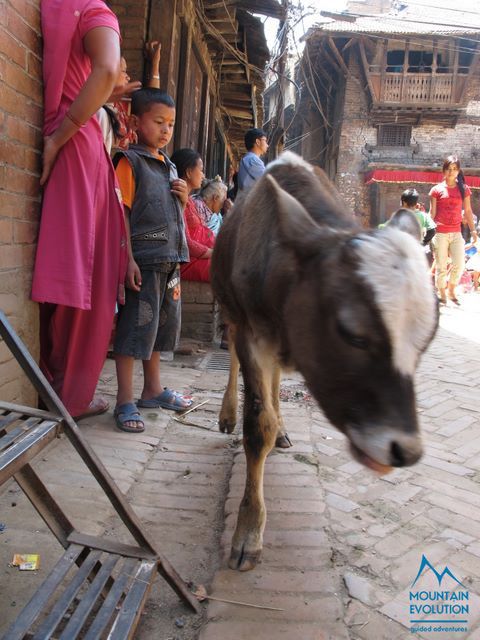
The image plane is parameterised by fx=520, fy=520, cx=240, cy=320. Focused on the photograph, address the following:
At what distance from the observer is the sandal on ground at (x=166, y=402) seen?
3869mm

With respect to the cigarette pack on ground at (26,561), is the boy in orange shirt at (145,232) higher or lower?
higher

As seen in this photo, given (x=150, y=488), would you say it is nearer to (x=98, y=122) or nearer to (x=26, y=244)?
(x=26, y=244)

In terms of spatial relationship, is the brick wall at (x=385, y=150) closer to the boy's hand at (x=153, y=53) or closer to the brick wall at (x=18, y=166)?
the boy's hand at (x=153, y=53)

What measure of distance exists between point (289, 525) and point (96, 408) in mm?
1657

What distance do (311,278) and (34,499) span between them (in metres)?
1.19

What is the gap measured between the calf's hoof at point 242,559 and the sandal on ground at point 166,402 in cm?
179

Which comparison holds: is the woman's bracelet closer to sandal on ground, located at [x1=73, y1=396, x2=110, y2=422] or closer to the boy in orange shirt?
the boy in orange shirt

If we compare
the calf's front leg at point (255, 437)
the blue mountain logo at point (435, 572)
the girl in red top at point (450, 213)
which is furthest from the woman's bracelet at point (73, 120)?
the girl in red top at point (450, 213)

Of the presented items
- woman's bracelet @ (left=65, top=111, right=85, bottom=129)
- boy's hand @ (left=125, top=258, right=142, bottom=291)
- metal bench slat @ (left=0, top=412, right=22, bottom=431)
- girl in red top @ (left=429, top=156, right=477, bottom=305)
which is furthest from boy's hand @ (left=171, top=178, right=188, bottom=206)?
girl in red top @ (left=429, top=156, right=477, bottom=305)

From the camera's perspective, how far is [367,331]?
1.60 meters

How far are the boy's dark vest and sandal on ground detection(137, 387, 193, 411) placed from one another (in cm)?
102

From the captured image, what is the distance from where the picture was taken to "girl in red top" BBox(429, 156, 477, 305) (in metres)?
9.62

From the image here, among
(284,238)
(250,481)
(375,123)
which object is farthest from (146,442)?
→ (375,123)

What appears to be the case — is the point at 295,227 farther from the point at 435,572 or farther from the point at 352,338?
the point at 435,572
